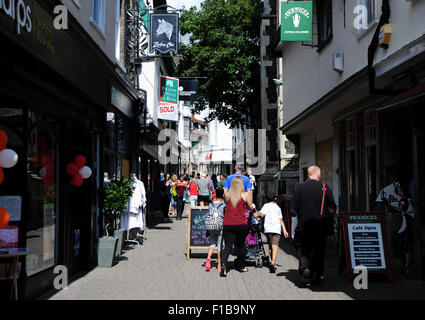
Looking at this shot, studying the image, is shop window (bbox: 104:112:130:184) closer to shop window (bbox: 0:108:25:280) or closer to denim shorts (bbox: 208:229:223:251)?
denim shorts (bbox: 208:229:223:251)

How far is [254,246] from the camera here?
10.9 m

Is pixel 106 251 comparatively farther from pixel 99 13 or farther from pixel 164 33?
pixel 164 33

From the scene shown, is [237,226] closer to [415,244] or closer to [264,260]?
[264,260]

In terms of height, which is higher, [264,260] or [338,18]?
[338,18]

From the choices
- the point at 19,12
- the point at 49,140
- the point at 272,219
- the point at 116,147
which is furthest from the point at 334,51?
the point at 19,12

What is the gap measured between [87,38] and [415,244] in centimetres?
684

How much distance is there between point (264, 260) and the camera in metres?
10.8

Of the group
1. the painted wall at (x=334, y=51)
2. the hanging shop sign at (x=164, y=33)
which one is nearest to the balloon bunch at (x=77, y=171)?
the painted wall at (x=334, y=51)

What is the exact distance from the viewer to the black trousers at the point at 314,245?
28.0 ft

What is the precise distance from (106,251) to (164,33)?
965cm

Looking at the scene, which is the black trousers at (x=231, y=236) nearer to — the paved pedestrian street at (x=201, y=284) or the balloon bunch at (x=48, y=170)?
the paved pedestrian street at (x=201, y=284)

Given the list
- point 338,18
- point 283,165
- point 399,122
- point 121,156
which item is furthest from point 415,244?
point 283,165

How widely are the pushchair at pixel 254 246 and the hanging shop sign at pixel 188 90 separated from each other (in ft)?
47.7
